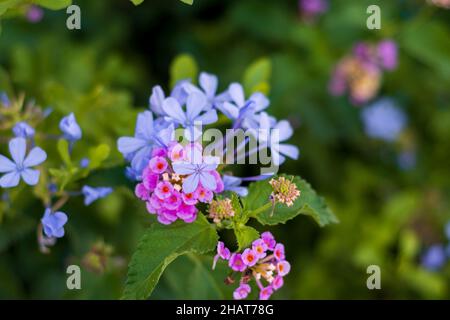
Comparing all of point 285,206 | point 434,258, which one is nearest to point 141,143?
point 285,206

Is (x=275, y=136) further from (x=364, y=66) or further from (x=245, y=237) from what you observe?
(x=364, y=66)

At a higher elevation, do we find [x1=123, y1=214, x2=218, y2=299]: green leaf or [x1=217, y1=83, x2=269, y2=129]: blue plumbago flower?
[x1=217, y1=83, x2=269, y2=129]: blue plumbago flower

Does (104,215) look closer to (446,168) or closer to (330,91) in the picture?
(330,91)

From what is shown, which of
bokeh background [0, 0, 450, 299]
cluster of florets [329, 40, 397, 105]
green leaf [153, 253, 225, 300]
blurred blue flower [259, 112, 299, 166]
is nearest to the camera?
blurred blue flower [259, 112, 299, 166]

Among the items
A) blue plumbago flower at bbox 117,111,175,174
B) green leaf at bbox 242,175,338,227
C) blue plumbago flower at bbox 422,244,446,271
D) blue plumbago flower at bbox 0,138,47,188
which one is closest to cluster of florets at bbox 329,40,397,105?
blue plumbago flower at bbox 422,244,446,271

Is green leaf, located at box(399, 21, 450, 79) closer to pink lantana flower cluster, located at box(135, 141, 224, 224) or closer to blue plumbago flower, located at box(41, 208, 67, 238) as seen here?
pink lantana flower cluster, located at box(135, 141, 224, 224)

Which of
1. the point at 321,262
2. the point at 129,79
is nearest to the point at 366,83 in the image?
the point at 321,262
